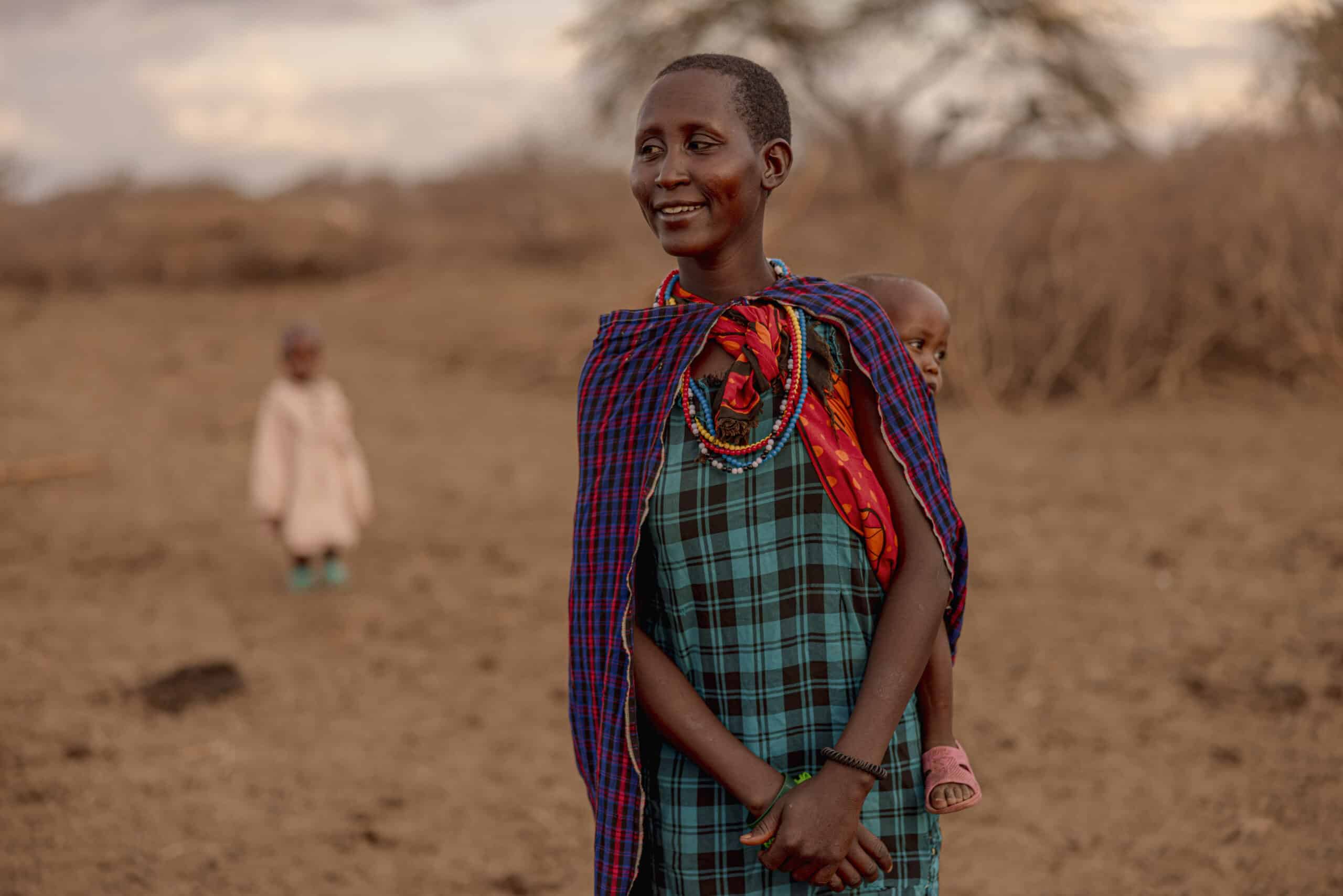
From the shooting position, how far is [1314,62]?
221 inches

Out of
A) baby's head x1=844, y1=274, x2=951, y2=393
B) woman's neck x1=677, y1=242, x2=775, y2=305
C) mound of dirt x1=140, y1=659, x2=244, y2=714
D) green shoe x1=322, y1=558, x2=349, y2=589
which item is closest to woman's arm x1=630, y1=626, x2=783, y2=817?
woman's neck x1=677, y1=242, x2=775, y2=305

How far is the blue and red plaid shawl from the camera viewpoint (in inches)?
57.2

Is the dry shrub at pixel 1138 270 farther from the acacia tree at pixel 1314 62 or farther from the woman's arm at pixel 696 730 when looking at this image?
the woman's arm at pixel 696 730

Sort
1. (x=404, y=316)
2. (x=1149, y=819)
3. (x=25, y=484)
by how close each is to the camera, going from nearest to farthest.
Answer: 1. (x=1149, y=819)
2. (x=25, y=484)
3. (x=404, y=316)

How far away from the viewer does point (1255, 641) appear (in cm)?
439

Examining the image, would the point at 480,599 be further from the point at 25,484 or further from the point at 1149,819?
the point at 25,484

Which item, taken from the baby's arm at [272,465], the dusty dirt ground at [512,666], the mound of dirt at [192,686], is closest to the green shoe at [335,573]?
the dusty dirt ground at [512,666]

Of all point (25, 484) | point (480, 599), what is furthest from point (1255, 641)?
point (25, 484)

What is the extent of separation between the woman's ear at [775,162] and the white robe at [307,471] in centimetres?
430

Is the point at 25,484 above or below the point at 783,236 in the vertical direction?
below

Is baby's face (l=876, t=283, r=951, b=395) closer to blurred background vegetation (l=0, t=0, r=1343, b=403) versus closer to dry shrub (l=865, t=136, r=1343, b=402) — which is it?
blurred background vegetation (l=0, t=0, r=1343, b=403)

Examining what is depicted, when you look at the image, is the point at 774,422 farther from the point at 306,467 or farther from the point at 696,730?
the point at 306,467

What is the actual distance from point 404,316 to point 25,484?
5714 mm

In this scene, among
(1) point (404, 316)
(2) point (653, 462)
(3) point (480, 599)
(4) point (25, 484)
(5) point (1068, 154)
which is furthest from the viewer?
(1) point (404, 316)
